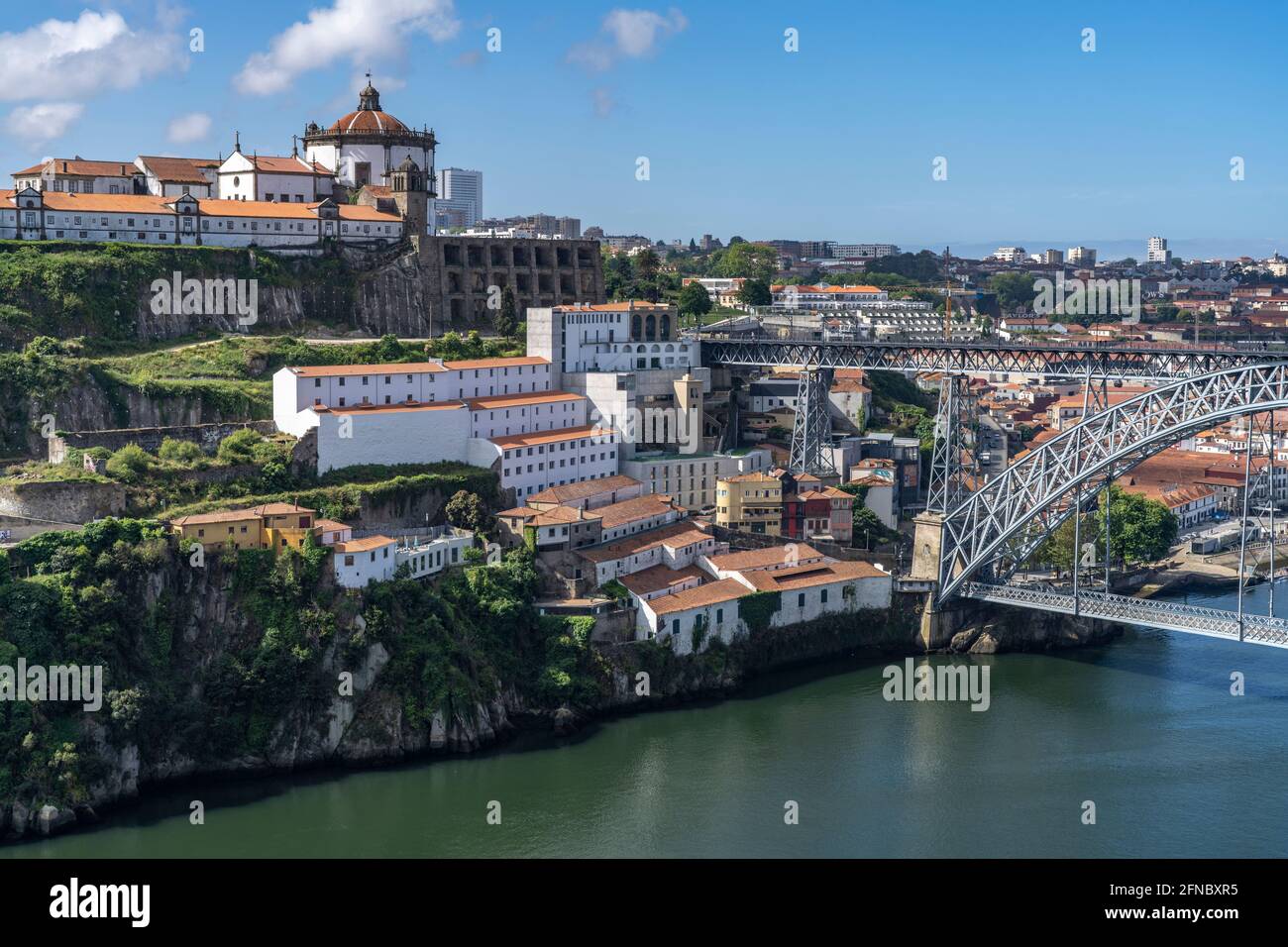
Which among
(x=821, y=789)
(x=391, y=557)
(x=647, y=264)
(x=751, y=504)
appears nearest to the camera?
(x=821, y=789)

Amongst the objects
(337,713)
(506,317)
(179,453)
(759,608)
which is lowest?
(337,713)

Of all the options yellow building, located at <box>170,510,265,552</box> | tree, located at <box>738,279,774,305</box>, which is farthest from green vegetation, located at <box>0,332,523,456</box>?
tree, located at <box>738,279,774,305</box>

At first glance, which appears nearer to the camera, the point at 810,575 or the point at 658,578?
the point at 658,578

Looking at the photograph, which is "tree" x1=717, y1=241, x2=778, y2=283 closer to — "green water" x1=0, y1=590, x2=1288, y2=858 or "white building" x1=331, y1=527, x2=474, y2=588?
"white building" x1=331, y1=527, x2=474, y2=588

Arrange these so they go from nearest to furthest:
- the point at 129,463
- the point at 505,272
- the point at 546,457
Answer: the point at 129,463, the point at 546,457, the point at 505,272

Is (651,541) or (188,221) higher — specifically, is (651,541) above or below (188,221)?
below

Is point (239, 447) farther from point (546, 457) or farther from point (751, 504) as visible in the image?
point (751, 504)

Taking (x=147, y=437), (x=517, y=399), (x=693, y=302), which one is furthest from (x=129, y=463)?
(x=693, y=302)

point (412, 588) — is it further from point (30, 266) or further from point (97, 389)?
point (30, 266)
